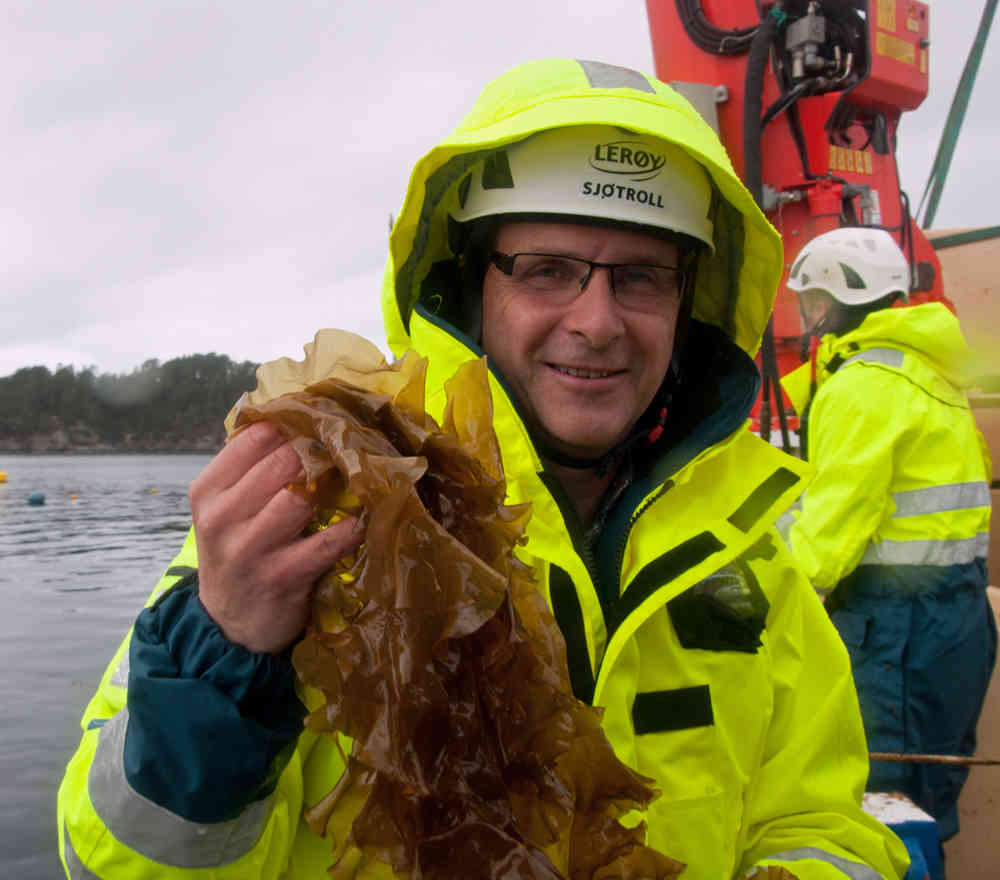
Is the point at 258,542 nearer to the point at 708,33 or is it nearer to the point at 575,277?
the point at 575,277

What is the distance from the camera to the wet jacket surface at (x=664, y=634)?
A: 3.92 feet

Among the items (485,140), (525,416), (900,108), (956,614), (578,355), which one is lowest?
(956,614)

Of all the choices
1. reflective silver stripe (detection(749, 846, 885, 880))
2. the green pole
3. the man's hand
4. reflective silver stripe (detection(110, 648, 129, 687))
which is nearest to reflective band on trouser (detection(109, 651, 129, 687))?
reflective silver stripe (detection(110, 648, 129, 687))

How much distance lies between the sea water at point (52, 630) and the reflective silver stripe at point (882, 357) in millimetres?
5929

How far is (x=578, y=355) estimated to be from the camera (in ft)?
5.72

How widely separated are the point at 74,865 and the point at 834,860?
1370 mm

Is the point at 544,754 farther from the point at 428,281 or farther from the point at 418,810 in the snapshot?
the point at 428,281

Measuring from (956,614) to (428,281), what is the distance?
3114 mm

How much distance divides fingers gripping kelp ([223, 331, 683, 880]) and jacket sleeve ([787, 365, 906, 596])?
2.97m

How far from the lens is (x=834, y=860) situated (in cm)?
165

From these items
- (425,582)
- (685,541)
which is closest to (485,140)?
(685,541)

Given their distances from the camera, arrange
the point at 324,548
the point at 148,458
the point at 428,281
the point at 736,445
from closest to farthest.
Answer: the point at 324,548 < the point at 736,445 < the point at 428,281 < the point at 148,458

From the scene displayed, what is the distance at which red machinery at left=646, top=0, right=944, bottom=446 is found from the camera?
21.4ft

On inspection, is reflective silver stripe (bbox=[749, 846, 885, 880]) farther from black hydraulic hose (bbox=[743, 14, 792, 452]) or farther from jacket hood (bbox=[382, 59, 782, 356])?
black hydraulic hose (bbox=[743, 14, 792, 452])
